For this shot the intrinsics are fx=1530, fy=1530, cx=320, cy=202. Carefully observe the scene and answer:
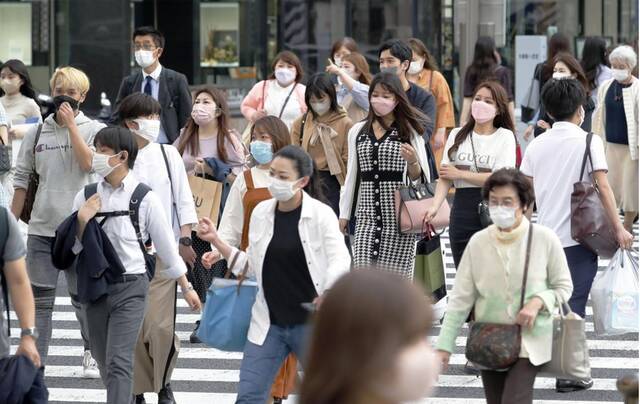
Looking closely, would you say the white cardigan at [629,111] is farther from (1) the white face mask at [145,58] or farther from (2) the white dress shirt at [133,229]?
(2) the white dress shirt at [133,229]

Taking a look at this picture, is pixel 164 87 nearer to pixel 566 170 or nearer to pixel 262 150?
pixel 262 150

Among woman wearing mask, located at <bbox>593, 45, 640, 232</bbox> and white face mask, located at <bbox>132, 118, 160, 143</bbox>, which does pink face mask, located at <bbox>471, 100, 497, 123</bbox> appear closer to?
white face mask, located at <bbox>132, 118, 160, 143</bbox>

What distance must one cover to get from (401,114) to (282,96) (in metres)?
3.05

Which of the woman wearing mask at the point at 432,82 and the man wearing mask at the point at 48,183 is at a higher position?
the woman wearing mask at the point at 432,82

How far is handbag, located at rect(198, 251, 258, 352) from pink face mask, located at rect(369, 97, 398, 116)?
94.0 inches

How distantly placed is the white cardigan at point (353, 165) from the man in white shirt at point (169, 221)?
121 centimetres

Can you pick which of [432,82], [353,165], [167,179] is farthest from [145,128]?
[432,82]

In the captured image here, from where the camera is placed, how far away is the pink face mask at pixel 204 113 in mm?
10289

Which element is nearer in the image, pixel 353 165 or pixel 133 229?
pixel 133 229

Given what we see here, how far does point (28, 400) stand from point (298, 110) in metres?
6.58

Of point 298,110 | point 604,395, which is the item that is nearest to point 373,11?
point 298,110

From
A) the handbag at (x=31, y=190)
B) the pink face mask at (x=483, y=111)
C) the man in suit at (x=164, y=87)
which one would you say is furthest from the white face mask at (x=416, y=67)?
the handbag at (x=31, y=190)

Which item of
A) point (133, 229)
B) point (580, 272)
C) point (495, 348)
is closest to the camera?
point (495, 348)

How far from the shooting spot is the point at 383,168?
30.9ft
